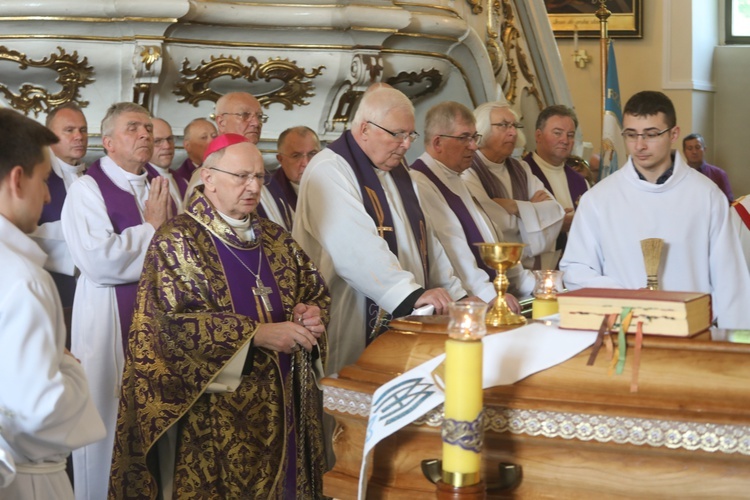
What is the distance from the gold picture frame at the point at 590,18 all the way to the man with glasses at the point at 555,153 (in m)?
6.65

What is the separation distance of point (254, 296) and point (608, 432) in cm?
216

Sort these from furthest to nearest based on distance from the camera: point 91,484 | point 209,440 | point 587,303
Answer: point 91,484, point 209,440, point 587,303

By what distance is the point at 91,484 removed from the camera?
15.6ft

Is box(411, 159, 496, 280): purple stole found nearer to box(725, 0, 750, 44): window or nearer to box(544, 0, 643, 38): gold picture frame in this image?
box(544, 0, 643, 38): gold picture frame

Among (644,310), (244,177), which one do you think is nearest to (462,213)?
(244,177)

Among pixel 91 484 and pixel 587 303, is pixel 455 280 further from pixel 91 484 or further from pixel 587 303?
pixel 587 303

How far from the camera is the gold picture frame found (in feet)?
44.3

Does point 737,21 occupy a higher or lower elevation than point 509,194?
higher

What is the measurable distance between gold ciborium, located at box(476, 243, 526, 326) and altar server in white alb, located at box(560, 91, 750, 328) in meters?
1.54

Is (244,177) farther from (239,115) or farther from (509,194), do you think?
(509,194)

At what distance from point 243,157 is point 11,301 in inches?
63.0

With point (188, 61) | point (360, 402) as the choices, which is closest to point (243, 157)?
point (360, 402)

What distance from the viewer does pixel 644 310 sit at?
96.0 inches

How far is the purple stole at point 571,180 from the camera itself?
7.04 metres
